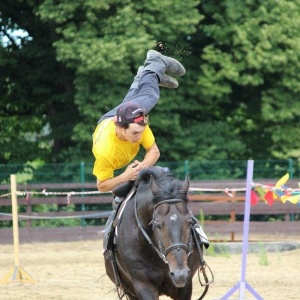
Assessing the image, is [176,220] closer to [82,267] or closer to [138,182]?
[138,182]

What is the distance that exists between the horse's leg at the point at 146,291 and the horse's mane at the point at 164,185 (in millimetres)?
664

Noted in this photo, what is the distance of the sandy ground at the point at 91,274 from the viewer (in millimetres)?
12086

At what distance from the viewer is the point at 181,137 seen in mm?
24062

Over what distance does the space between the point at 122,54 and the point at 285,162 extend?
4.48 metres

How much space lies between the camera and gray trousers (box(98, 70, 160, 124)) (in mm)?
8336

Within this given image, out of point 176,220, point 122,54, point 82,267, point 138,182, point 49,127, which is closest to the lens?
point 176,220

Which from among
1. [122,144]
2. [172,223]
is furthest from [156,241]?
[122,144]

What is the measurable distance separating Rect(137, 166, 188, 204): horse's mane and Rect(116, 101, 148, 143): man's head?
371mm

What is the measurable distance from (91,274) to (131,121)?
7598 millimetres

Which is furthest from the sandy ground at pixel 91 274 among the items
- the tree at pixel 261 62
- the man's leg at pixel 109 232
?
the tree at pixel 261 62

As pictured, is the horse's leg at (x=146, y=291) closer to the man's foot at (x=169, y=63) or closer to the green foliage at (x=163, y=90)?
the man's foot at (x=169, y=63)

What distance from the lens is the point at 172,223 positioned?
6.76 metres

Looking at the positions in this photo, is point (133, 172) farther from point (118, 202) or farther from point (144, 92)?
point (144, 92)

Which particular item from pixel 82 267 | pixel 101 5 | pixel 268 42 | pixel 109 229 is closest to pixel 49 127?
pixel 101 5
